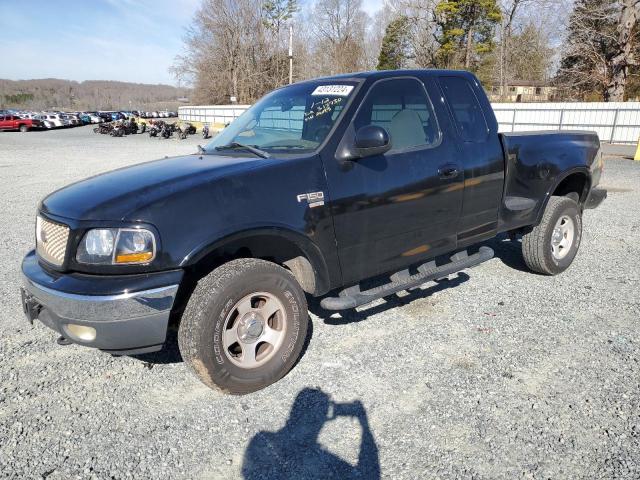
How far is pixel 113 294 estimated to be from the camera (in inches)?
98.2

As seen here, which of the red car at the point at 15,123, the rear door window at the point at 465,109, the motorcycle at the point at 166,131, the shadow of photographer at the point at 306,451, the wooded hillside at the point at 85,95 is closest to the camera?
the shadow of photographer at the point at 306,451

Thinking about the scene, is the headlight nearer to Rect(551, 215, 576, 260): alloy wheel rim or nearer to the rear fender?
the rear fender

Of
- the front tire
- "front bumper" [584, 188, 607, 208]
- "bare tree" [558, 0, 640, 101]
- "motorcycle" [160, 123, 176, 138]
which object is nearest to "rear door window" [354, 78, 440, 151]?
the front tire

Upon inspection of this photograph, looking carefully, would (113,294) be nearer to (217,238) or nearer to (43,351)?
(217,238)

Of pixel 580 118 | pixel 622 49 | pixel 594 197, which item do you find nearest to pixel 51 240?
pixel 594 197

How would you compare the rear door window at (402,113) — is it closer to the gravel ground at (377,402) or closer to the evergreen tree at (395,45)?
the gravel ground at (377,402)

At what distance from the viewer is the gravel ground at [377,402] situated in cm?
242

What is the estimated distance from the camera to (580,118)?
23.6 metres

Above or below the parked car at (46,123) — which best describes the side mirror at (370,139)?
below

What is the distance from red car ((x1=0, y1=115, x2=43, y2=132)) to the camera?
128ft

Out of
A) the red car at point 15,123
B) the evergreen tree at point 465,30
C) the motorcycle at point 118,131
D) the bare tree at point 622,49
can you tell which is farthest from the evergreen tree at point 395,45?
the red car at point 15,123

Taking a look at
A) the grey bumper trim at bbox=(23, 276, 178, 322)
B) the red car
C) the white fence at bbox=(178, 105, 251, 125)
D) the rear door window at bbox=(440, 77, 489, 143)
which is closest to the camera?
the grey bumper trim at bbox=(23, 276, 178, 322)

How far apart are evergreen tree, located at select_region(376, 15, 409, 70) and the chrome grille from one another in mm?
52756

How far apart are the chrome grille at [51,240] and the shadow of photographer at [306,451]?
1.54 metres
